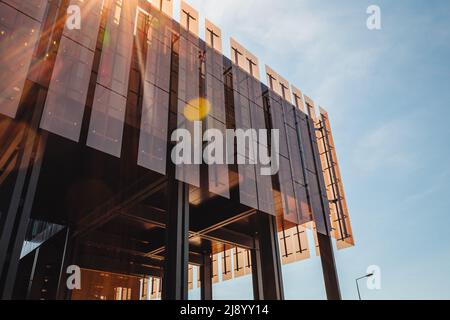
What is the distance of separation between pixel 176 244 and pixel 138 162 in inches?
156

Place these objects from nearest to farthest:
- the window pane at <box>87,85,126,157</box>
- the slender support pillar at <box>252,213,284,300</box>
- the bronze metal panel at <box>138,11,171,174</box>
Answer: the window pane at <box>87,85,126,157</box> → the bronze metal panel at <box>138,11,171,174</box> → the slender support pillar at <box>252,213,284,300</box>

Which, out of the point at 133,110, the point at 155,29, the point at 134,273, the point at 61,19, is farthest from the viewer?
the point at 134,273

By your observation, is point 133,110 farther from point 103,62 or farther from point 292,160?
point 292,160

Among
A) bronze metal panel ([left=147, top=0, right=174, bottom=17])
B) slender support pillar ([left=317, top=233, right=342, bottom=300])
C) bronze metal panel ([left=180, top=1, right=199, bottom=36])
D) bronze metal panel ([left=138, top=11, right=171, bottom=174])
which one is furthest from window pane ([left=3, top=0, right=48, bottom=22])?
slender support pillar ([left=317, top=233, right=342, bottom=300])

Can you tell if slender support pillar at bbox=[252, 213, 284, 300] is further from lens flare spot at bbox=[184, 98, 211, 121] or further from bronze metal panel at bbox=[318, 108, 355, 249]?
lens flare spot at bbox=[184, 98, 211, 121]

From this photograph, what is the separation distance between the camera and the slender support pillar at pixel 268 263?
18.9 meters

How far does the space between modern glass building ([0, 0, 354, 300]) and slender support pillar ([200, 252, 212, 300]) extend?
145 mm

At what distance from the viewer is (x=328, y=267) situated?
22.6 meters

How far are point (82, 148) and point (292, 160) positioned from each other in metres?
13.5

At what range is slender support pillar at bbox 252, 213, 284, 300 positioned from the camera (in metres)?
18.9

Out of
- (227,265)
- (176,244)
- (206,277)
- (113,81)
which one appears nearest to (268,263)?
(176,244)

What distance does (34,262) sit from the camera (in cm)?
2283

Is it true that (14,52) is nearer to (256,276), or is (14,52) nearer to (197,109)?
(197,109)

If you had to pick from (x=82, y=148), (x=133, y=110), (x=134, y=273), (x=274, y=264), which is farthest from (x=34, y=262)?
(x=274, y=264)
